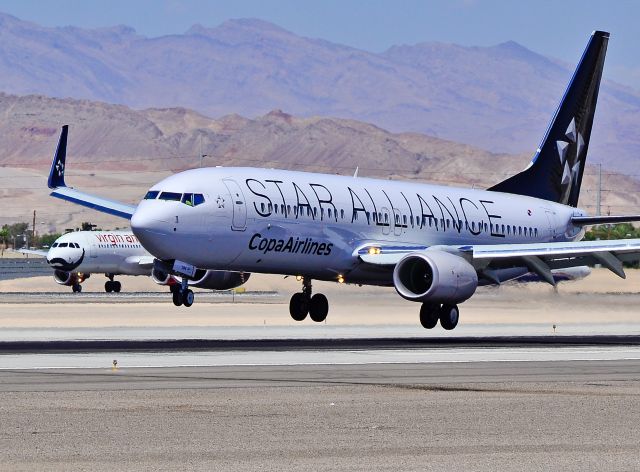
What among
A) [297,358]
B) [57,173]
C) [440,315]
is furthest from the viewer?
[57,173]

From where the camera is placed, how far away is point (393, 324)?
48.0 meters

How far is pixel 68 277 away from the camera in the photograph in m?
98.6

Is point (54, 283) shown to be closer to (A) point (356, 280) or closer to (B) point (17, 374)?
(A) point (356, 280)

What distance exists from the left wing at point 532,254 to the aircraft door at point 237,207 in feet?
15.3

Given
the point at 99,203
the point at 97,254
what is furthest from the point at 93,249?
the point at 99,203

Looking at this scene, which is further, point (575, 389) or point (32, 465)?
point (575, 389)

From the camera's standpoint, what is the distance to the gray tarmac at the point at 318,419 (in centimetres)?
1514

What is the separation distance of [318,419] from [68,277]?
269 ft

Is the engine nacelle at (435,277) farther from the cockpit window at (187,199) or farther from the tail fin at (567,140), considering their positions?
the tail fin at (567,140)

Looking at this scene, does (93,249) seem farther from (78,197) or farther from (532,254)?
(532,254)

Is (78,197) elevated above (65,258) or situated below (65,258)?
above

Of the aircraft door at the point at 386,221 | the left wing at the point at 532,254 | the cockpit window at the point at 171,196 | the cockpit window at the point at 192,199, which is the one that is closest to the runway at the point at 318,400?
the left wing at the point at 532,254

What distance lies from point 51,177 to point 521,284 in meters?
19.5

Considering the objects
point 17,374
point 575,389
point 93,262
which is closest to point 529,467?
point 575,389
